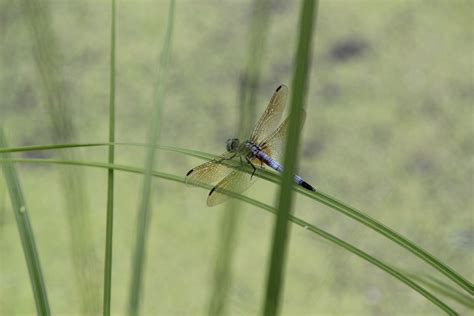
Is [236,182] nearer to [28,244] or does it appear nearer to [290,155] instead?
[28,244]

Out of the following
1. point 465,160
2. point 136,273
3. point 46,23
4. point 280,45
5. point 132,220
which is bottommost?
point 136,273

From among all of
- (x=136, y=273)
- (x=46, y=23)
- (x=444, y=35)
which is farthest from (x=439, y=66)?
(x=136, y=273)

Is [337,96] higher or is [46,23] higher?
[337,96]

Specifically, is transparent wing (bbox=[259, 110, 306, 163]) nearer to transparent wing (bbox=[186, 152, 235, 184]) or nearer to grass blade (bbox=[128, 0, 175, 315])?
transparent wing (bbox=[186, 152, 235, 184])

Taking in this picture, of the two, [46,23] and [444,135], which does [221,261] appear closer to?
[46,23]

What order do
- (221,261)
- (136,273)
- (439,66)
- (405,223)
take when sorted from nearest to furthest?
(136,273) < (221,261) < (405,223) < (439,66)

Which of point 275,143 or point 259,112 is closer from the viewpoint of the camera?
point 275,143

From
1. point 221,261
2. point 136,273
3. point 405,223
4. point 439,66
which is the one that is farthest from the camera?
point 439,66

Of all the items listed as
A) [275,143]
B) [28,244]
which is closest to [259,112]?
[275,143]
